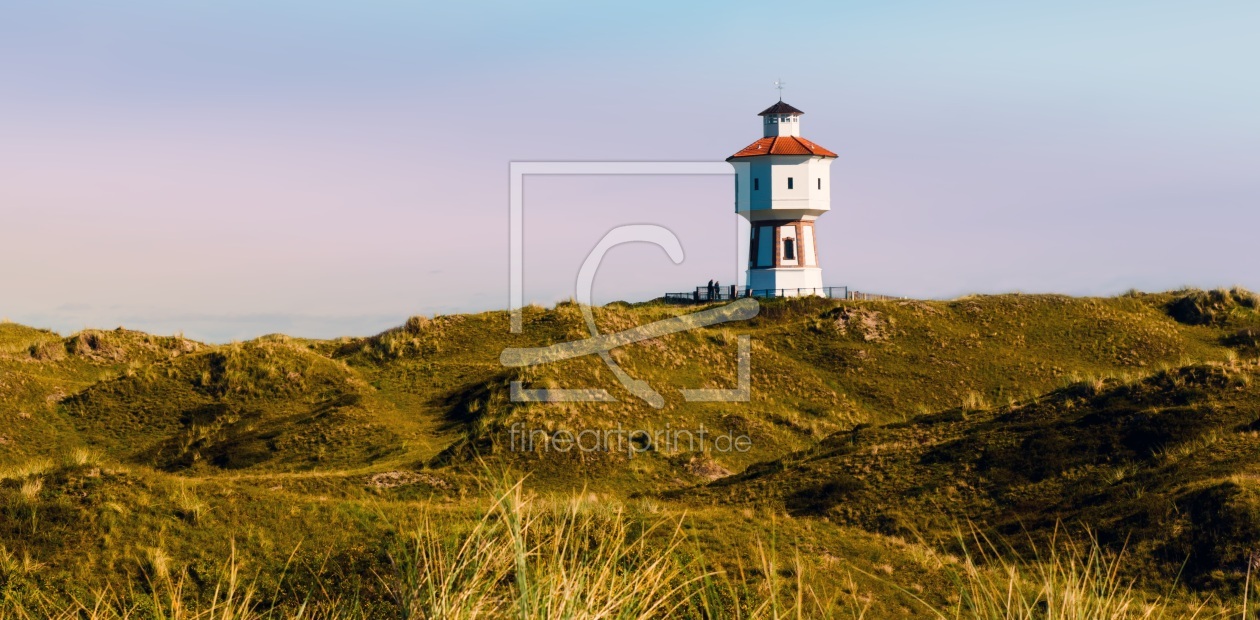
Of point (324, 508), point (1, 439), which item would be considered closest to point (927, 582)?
point (324, 508)

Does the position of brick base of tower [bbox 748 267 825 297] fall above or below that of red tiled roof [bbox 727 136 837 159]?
below

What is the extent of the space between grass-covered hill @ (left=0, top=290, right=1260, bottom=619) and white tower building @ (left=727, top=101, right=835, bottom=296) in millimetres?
10686

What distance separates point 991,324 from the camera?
52125 mm

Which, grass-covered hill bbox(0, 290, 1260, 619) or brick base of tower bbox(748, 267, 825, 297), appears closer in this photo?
grass-covered hill bbox(0, 290, 1260, 619)

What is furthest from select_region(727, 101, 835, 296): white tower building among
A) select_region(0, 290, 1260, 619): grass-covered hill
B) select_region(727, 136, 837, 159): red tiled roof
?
select_region(0, 290, 1260, 619): grass-covered hill

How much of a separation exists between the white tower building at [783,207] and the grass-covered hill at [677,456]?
10.7 m

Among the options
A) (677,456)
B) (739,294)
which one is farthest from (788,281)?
(677,456)

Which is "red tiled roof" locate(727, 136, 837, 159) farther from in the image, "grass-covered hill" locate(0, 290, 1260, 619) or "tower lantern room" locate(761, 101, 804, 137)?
"grass-covered hill" locate(0, 290, 1260, 619)

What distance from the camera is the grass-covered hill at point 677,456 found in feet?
54.3

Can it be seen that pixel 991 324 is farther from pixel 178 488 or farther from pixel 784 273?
pixel 178 488

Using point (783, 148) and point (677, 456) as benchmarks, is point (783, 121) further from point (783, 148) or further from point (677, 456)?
point (677, 456)

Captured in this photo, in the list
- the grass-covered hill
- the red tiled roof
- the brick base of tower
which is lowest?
the grass-covered hill

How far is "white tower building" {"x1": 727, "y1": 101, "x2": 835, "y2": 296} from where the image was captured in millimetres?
67375

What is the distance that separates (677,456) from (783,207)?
3792 centimetres
